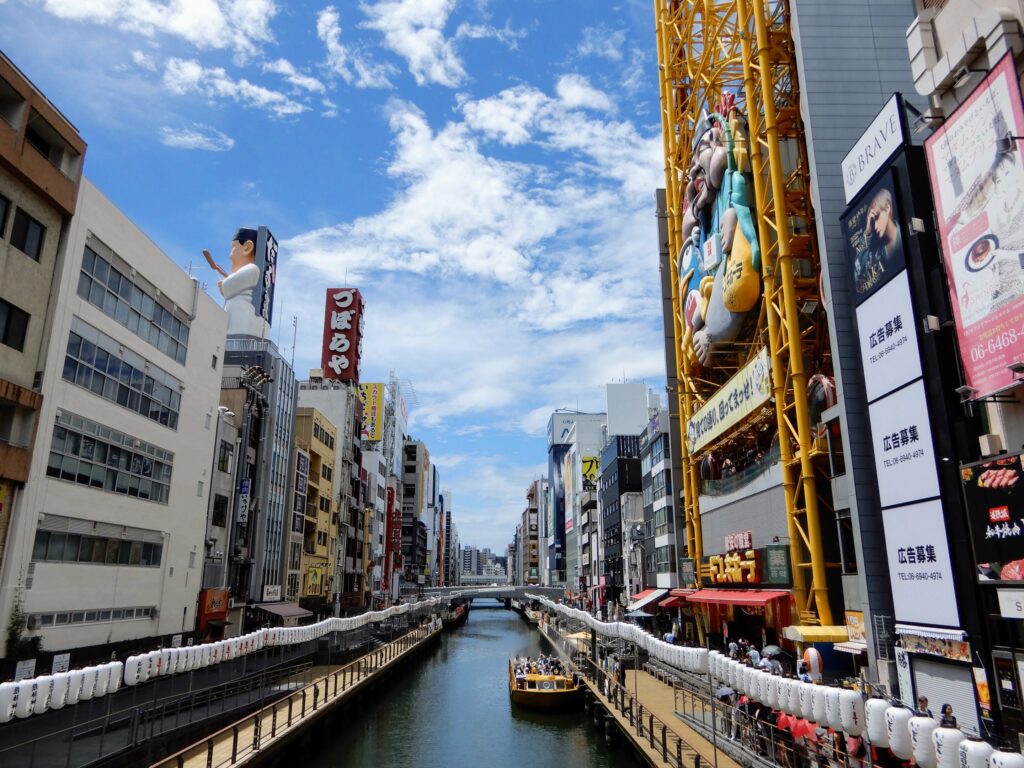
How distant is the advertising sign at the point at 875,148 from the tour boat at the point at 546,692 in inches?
1195

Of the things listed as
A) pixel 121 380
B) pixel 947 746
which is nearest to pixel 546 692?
pixel 121 380

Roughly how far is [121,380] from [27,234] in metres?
8.37

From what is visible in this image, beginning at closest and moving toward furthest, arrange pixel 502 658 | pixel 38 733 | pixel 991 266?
pixel 991 266 → pixel 38 733 → pixel 502 658

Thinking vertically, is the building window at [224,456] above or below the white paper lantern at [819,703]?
above

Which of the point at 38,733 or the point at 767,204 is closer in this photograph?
the point at 38,733

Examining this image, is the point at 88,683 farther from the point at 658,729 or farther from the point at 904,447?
the point at 904,447

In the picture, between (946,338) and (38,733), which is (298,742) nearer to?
(38,733)

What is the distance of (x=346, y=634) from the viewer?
184 ft

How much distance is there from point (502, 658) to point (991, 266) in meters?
66.8

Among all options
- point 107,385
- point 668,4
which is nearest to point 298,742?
point 107,385

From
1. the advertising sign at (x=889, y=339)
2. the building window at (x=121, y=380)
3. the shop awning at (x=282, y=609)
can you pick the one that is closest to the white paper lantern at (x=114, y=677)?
the building window at (x=121, y=380)

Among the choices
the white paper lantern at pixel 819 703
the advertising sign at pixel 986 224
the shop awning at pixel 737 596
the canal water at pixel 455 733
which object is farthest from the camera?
the shop awning at pixel 737 596

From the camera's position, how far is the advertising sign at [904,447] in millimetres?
21734

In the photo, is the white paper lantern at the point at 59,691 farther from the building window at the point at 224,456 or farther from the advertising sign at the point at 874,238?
the advertising sign at the point at 874,238
